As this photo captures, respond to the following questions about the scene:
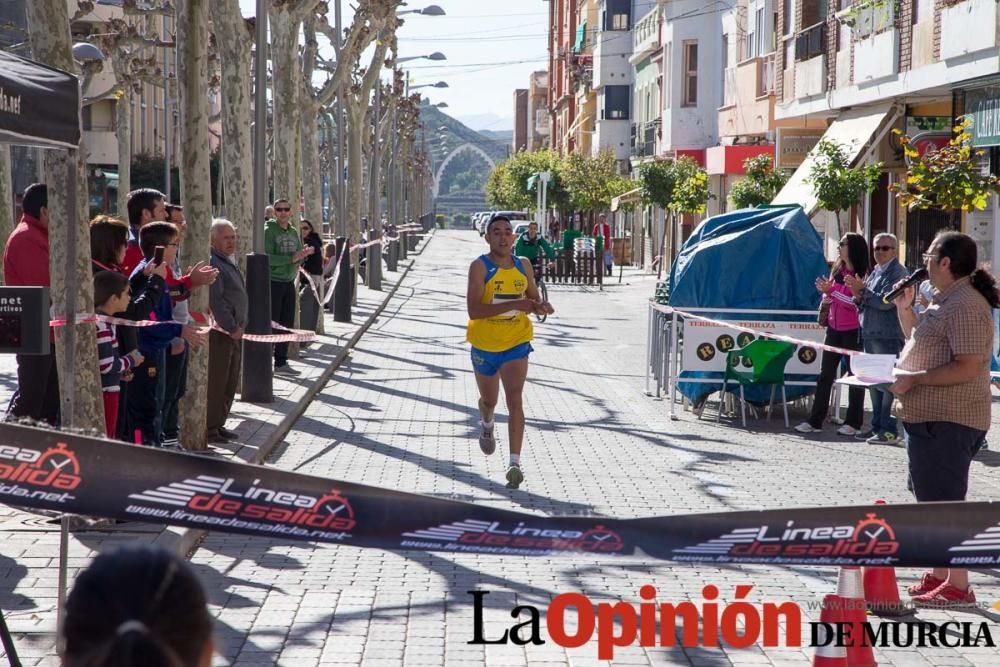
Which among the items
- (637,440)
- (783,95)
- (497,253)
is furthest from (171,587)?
(783,95)

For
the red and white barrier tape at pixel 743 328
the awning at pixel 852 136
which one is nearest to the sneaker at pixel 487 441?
the red and white barrier tape at pixel 743 328

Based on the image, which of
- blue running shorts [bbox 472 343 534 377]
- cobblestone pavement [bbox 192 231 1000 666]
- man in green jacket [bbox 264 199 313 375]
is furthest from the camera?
man in green jacket [bbox 264 199 313 375]

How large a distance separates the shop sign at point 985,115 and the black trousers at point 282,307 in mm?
10944

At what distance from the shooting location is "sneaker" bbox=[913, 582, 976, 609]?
23.6 ft

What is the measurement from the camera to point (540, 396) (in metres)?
16.8

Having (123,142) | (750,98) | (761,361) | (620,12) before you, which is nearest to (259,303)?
(761,361)

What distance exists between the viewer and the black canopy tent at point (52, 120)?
6633mm

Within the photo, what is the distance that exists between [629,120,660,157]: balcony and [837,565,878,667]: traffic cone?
55.6m

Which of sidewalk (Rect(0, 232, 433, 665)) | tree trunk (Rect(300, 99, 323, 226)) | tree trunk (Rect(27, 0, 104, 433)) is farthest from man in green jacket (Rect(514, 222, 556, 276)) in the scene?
tree trunk (Rect(27, 0, 104, 433))

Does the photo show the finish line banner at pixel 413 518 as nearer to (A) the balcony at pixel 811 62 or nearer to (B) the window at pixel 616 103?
(A) the balcony at pixel 811 62

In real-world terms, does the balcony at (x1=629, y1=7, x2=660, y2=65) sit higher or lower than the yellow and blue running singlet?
higher

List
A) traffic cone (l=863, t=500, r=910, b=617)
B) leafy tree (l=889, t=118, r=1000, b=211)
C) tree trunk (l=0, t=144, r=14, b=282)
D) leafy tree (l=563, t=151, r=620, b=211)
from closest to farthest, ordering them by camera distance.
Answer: traffic cone (l=863, t=500, r=910, b=617) < leafy tree (l=889, t=118, r=1000, b=211) < tree trunk (l=0, t=144, r=14, b=282) < leafy tree (l=563, t=151, r=620, b=211)

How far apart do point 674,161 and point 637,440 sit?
4032cm

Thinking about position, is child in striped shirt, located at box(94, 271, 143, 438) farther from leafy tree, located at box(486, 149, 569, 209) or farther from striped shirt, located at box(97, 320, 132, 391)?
leafy tree, located at box(486, 149, 569, 209)
